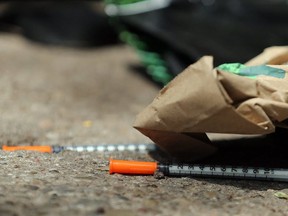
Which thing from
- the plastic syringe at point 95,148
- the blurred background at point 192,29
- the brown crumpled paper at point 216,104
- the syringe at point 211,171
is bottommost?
the syringe at point 211,171

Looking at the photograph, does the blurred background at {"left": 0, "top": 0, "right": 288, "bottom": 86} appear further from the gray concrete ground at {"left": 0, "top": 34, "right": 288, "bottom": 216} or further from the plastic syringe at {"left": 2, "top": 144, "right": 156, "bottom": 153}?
the plastic syringe at {"left": 2, "top": 144, "right": 156, "bottom": 153}

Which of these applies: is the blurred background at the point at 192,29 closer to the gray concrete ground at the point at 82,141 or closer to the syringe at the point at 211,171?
the gray concrete ground at the point at 82,141

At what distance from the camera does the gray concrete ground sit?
3.19 ft

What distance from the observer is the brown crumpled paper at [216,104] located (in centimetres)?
107

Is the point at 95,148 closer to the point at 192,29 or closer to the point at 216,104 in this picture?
the point at 216,104

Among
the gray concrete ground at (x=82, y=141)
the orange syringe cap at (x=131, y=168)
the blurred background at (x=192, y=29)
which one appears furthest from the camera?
the blurred background at (x=192, y=29)

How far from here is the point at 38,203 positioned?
933mm

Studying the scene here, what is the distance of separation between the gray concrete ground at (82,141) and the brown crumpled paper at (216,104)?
16 cm

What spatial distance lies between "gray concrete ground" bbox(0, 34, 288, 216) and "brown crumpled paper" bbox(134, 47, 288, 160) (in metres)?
0.16

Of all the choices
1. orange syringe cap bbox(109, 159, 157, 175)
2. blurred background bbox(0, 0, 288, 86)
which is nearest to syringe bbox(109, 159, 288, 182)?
orange syringe cap bbox(109, 159, 157, 175)

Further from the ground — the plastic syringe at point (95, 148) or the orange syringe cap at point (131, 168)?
the plastic syringe at point (95, 148)

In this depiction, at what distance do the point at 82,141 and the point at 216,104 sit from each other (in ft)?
2.53

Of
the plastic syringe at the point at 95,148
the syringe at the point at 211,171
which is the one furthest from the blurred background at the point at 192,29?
A: the syringe at the point at 211,171

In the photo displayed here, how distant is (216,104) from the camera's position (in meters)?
1.06
